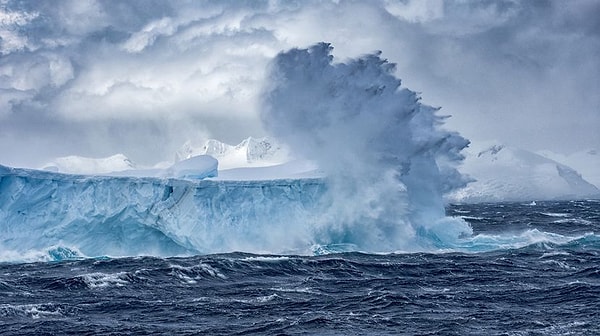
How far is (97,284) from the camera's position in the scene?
70.3 feet

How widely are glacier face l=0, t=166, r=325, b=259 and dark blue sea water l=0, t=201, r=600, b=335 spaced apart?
2175 millimetres

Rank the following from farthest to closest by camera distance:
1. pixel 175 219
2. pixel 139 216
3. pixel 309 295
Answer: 1. pixel 175 219
2. pixel 139 216
3. pixel 309 295

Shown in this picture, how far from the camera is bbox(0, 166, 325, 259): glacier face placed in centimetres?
2912

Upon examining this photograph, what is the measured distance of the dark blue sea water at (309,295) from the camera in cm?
1634

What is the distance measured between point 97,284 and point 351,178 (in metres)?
12.7

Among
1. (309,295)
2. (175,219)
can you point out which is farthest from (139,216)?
(309,295)

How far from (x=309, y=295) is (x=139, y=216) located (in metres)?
11.4

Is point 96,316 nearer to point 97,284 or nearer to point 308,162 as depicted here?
point 97,284

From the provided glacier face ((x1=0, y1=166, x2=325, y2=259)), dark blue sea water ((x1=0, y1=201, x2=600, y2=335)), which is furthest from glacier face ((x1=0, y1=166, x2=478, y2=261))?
dark blue sea water ((x1=0, y1=201, x2=600, y2=335))

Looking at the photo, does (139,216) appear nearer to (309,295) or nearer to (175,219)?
(175,219)

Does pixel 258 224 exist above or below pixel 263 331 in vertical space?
above

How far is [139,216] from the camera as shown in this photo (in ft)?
95.9

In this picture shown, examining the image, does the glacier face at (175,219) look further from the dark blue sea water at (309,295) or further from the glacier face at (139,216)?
the dark blue sea water at (309,295)


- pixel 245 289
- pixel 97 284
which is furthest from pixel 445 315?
pixel 97 284
